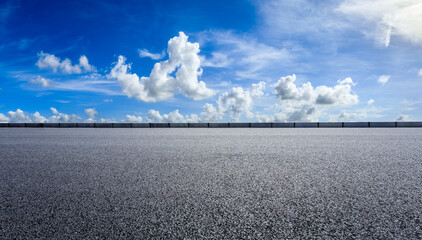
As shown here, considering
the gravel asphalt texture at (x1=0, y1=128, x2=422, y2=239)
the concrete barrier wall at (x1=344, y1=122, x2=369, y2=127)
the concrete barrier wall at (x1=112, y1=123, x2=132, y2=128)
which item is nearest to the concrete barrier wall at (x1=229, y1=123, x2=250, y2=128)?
the concrete barrier wall at (x1=344, y1=122, x2=369, y2=127)

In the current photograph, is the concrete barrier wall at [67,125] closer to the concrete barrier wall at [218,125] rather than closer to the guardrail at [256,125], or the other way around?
the guardrail at [256,125]

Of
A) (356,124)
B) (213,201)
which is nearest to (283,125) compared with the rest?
(356,124)

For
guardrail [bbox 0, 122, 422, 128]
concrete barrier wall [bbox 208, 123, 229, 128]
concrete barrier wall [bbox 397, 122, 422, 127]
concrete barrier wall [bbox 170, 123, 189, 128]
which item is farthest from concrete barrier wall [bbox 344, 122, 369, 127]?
concrete barrier wall [bbox 170, 123, 189, 128]

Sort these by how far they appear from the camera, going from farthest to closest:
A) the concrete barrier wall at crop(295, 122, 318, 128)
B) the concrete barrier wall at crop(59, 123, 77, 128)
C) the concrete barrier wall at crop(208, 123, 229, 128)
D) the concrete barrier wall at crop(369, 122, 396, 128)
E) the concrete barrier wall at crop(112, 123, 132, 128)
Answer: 1. the concrete barrier wall at crop(59, 123, 77, 128)
2. the concrete barrier wall at crop(112, 123, 132, 128)
3. the concrete barrier wall at crop(208, 123, 229, 128)
4. the concrete barrier wall at crop(295, 122, 318, 128)
5. the concrete barrier wall at crop(369, 122, 396, 128)

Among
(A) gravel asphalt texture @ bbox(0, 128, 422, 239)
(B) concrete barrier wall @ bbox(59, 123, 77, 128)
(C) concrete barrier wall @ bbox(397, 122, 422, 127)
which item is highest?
(B) concrete barrier wall @ bbox(59, 123, 77, 128)

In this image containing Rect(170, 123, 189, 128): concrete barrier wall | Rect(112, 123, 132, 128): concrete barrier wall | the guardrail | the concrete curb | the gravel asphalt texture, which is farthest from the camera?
Rect(112, 123, 132, 128): concrete barrier wall

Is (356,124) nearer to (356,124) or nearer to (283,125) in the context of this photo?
(356,124)

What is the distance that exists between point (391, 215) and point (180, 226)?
6.17ft

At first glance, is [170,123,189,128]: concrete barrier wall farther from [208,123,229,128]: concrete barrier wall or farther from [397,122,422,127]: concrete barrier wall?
[397,122,422,127]: concrete barrier wall

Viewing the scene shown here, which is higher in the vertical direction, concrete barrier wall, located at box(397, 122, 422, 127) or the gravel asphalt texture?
concrete barrier wall, located at box(397, 122, 422, 127)

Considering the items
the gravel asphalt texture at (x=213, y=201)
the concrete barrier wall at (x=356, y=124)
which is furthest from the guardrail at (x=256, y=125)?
the gravel asphalt texture at (x=213, y=201)

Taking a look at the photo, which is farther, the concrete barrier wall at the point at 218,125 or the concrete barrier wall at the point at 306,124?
the concrete barrier wall at the point at 218,125

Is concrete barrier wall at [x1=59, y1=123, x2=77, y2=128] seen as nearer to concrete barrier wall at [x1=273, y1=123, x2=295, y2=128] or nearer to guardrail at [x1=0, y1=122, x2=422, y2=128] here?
guardrail at [x1=0, y1=122, x2=422, y2=128]

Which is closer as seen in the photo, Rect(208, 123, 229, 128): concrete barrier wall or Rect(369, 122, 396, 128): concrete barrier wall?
Rect(369, 122, 396, 128): concrete barrier wall
